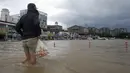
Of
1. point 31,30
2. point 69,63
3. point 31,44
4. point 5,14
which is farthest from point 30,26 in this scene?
point 5,14

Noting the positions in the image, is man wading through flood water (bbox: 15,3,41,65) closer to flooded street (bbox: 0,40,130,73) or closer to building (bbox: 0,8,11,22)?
flooded street (bbox: 0,40,130,73)

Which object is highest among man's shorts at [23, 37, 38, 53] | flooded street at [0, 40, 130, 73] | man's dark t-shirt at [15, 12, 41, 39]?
man's dark t-shirt at [15, 12, 41, 39]

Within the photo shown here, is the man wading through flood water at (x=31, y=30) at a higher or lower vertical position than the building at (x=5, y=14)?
lower

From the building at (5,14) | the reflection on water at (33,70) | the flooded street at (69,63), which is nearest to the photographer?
the reflection on water at (33,70)

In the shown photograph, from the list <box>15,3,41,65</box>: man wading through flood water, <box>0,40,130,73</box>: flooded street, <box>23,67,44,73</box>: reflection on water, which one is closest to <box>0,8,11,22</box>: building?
<box>0,40,130,73</box>: flooded street

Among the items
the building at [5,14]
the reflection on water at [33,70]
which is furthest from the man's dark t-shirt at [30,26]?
the building at [5,14]

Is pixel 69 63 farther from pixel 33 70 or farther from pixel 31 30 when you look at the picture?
pixel 31 30

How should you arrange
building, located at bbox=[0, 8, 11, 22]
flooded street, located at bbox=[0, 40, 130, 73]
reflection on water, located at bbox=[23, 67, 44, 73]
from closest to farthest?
reflection on water, located at bbox=[23, 67, 44, 73] → flooded street, located at bbox=[0, 40, 130, 73] → building, located at bbox=[0, 8, 11, 22]

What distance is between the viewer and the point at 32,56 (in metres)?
5.62

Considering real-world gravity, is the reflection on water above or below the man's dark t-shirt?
below

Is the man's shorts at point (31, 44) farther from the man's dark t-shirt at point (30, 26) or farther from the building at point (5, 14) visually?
the building at point (5, 14)

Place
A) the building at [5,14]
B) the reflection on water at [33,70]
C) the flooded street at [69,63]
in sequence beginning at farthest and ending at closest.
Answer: the building at [5,14], the flooded street at [69,63], the reflection on water at [33,70]

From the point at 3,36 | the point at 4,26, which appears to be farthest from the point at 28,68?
the point at 4,26

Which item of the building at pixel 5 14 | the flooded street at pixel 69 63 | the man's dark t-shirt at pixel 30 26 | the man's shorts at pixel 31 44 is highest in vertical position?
the building at pixel 5 14
